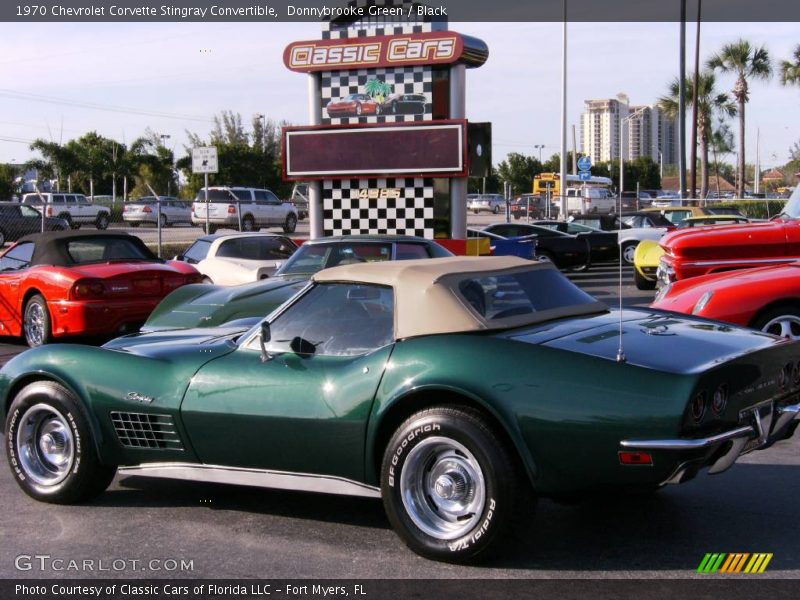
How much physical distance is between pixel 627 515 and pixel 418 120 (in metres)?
10.5

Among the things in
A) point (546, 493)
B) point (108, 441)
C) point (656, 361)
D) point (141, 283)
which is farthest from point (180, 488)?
point (141, 283)

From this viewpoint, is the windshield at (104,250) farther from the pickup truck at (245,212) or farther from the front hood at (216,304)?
the pickup truck at (245,212)

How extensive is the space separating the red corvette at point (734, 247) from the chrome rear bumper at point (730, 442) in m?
6.71

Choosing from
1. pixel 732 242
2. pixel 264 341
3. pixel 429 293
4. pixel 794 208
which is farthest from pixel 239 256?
pixel 429 293

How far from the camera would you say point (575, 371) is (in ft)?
13.0

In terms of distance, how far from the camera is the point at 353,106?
14.9 metres

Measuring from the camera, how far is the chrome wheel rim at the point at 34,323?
1090 centimetres

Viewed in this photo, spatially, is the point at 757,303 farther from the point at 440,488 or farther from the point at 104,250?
the point at 104,250

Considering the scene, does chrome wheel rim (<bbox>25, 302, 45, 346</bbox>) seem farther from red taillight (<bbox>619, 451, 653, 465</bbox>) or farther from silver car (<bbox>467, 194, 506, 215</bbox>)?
silver car (<bbox>467, 194, 506, 215</bbox>)

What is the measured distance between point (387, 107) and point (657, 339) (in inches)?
431

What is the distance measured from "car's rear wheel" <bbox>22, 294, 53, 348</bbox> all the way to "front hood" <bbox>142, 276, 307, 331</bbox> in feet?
A: 7.20

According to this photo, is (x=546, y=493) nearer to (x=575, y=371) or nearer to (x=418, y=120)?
(x=575, y=371)

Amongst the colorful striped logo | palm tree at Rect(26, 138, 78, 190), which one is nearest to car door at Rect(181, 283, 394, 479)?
the colorful striped logo

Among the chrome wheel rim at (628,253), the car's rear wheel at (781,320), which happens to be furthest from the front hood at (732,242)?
the chrome wheel rim at (628,253)
